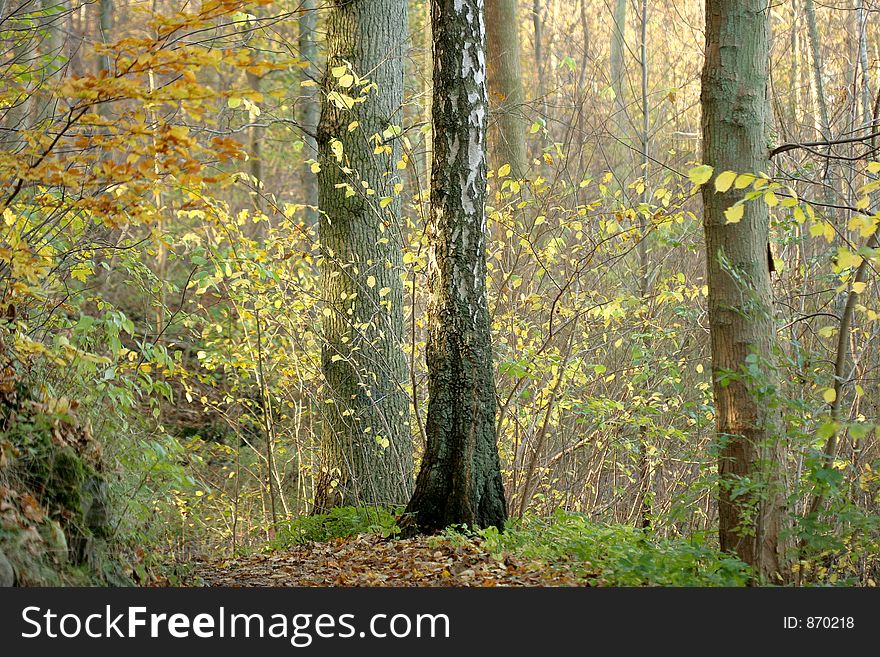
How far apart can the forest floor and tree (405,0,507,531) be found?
0.32 metres

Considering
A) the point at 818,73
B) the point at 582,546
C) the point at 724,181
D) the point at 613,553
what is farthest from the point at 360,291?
the point at 818,73

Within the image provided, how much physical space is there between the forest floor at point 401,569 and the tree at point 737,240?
43.3 inches

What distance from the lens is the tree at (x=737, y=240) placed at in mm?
4742

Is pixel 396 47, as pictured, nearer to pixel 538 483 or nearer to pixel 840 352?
pixel 538 483

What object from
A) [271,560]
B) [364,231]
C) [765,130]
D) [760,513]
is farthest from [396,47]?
[760,513]

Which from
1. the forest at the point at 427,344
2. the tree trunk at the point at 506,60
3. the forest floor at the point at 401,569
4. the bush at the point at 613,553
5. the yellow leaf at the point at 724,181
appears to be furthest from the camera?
the tree trunk at the point at 506,60

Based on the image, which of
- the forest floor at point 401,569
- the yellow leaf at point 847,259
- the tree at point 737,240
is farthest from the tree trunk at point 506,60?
the yellow leaf at point 847,259

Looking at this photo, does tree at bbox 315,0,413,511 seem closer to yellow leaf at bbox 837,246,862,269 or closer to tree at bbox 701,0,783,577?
tree at bbox 701,0,783,577

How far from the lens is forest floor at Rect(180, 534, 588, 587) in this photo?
16.1 ft

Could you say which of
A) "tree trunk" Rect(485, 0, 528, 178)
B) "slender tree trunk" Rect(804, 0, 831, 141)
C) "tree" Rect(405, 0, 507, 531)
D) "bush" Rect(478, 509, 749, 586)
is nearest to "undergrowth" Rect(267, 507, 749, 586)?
"bush" Rect(478, 509, 749, 586)

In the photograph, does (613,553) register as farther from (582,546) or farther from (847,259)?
(847,259)

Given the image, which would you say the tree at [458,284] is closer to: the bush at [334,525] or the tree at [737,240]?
the bush at [334,525]
